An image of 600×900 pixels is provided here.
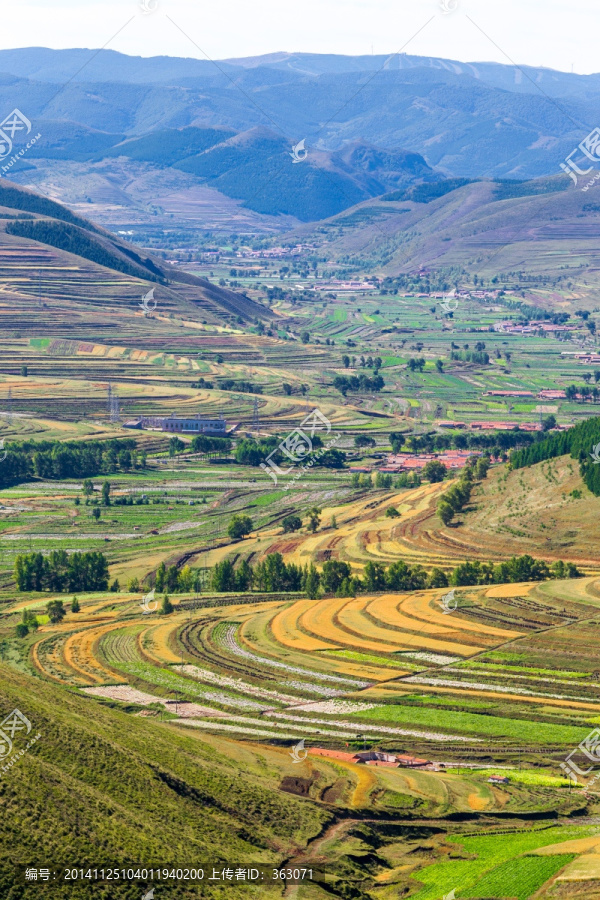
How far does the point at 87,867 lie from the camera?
31344 mm

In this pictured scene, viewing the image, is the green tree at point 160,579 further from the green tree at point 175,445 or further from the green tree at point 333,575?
the green tree at point 175,445

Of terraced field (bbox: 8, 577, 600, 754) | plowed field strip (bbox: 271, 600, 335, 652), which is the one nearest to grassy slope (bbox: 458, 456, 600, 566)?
terraced field (bbox: 8, 577, 600, 754)

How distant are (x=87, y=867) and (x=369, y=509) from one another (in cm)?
6929

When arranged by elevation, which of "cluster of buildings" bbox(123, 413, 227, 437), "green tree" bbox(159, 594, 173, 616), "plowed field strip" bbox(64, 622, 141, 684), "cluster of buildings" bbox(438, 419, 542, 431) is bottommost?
"plowed field strip" bbox(64, 622, 141, 684)

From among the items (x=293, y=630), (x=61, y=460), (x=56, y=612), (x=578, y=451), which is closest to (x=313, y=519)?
(x=578, y=451)

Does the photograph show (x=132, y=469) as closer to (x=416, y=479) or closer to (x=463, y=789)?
(x=416, y=479)

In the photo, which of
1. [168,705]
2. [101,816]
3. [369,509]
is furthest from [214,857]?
[369,509]
